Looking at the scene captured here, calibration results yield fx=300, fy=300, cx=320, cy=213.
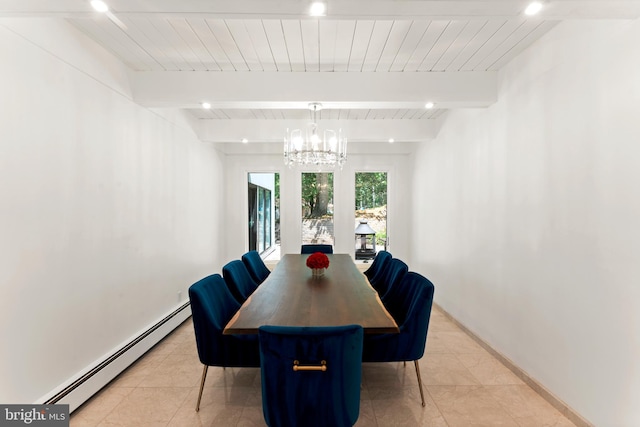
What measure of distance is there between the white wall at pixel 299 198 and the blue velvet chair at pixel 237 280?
268 centimetres

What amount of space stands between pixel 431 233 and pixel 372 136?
178 cm

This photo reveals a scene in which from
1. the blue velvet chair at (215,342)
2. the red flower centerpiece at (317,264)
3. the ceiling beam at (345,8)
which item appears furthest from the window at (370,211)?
the ceiling beam at (345,8)

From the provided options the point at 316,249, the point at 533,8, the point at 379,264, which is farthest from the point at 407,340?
the point at 316,249

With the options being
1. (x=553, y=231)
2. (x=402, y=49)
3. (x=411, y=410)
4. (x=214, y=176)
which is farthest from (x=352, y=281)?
(x=214, y=176)

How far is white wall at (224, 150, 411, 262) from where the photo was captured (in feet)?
19.1

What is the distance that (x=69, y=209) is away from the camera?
2.11m

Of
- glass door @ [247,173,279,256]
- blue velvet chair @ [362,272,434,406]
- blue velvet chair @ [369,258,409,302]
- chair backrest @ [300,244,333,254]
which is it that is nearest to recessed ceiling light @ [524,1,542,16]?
blue velvet chair @ [362,272,434,406]

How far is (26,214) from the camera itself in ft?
5.92

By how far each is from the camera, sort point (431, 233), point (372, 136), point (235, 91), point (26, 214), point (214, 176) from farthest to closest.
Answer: point (214, 176) < point (431, 233) < point (372, 136) < point (235, 91) < point (26, 214)

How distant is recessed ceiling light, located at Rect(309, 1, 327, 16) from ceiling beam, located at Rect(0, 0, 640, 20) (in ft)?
0.09

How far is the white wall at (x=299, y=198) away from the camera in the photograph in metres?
5.82

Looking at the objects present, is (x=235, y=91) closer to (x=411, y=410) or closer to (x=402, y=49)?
(x=402, y=49)

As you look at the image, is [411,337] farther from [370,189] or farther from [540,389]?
[370,189]

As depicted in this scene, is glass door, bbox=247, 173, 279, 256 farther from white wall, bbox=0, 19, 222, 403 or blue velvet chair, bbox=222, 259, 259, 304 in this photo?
blue velvet chair, bbox=222, 259, 259, 304
